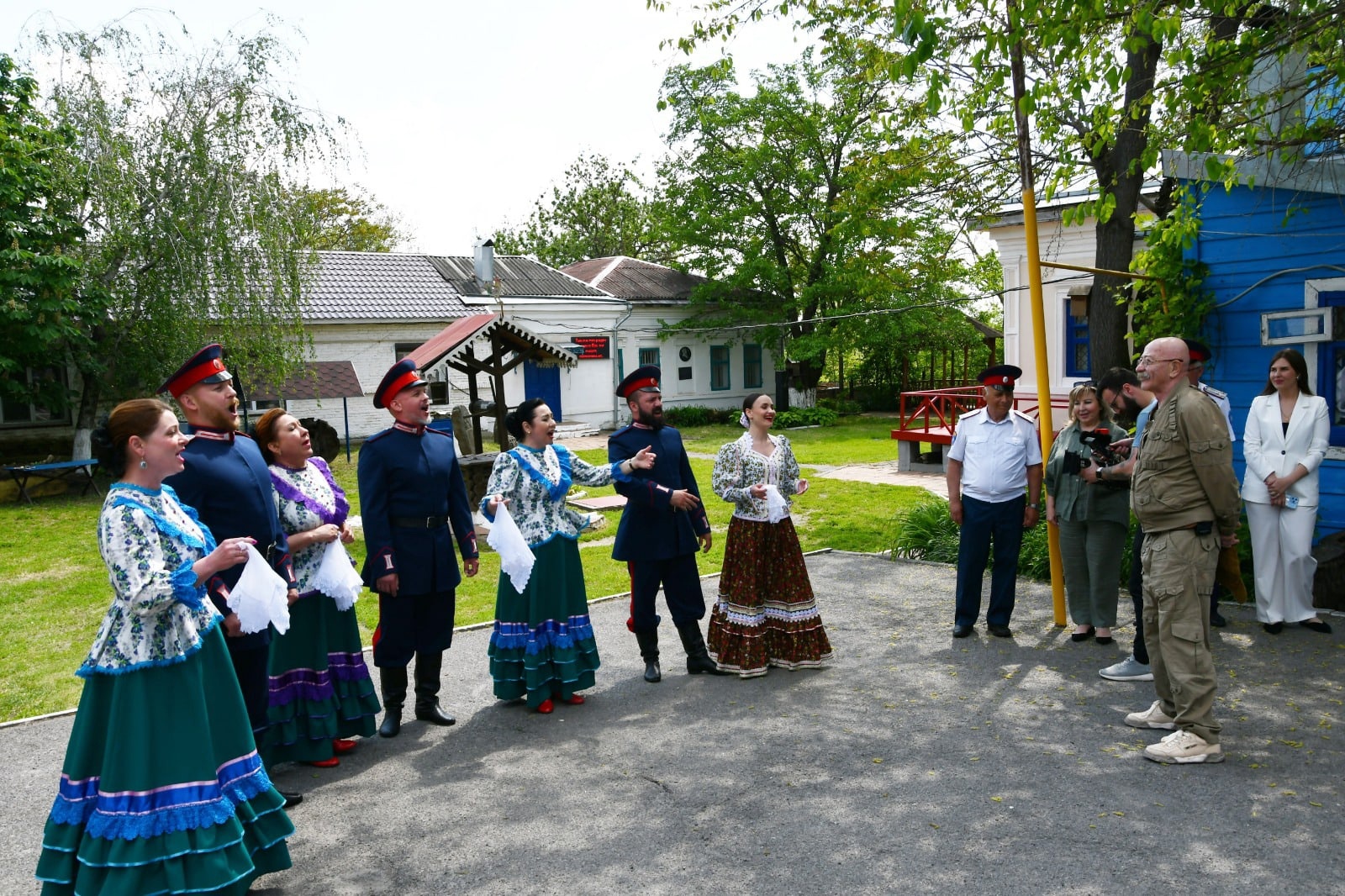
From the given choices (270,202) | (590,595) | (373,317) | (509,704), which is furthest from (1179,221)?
(373,317)

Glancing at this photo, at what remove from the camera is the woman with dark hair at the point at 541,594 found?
237 inches

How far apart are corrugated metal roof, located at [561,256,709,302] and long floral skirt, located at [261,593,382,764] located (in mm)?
26499

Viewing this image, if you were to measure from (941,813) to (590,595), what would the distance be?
505 cm

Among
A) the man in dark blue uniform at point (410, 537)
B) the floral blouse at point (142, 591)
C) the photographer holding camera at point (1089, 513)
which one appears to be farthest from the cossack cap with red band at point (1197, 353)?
the floral blouse at point (142, 591)

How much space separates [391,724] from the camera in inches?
226

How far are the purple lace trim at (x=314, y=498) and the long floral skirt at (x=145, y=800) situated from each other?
152 cm

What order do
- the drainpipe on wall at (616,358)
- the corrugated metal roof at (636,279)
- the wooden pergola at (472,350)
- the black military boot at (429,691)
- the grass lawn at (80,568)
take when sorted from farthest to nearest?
the corrugated metal roof at (636,279) → the drainpipe on wall at (616,358) → the wooden pergola at (472,350) → the grass lawn at (80,568) → the black military boot at (429,691)

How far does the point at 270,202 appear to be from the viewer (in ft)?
59.3

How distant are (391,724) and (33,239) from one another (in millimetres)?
15245

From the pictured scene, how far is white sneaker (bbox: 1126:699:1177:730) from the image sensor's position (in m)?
5.34

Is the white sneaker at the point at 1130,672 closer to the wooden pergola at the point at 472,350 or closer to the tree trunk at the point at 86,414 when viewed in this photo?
the wooden pergola at the point at 472,350

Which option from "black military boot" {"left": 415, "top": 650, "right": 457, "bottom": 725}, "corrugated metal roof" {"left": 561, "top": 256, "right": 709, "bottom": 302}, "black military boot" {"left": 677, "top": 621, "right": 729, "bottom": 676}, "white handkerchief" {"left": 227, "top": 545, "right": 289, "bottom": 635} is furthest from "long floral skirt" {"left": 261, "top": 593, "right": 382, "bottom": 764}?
"corrugated metal roof" {"left": 561, "top": 256, "right": 709, "bottom": 302}

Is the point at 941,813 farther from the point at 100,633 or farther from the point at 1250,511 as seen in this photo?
the point at 1250,511

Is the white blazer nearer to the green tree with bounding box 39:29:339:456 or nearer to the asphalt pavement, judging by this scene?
the asphalt pavement
